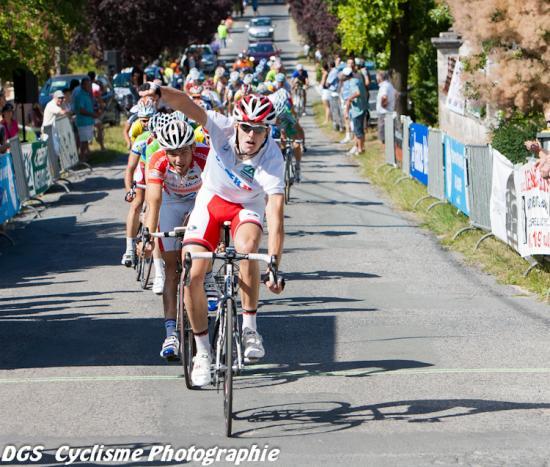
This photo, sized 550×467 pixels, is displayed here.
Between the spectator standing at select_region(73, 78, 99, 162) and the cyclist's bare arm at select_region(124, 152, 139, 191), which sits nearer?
the cyclist's bare arm at select_region(124, 152, 139, 191)

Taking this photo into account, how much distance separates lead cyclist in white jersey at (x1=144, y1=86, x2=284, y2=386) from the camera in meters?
8.36

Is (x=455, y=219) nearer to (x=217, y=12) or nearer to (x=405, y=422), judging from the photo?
(x=405, y=422)

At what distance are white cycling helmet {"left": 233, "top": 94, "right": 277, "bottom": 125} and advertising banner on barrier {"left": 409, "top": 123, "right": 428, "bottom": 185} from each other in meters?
13.1

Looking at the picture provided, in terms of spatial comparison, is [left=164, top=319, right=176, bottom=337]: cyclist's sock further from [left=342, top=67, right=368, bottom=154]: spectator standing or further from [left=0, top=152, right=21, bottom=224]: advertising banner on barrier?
[left=342, top=67, right=368, bottom=154]: spectator standing

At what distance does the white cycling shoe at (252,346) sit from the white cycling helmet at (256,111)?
1369mm

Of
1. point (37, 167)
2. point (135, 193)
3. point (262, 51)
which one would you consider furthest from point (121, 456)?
point (262, 51)

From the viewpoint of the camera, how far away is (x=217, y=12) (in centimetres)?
6125

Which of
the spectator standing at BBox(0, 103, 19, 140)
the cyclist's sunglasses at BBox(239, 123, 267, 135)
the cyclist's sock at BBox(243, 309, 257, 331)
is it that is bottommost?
the cyclist's sock at BBox(243, 309, 257, 331)

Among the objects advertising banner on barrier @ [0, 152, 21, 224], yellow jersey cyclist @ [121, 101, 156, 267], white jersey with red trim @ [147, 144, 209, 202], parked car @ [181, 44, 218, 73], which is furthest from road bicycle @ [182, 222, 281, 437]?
parked car @ [181, 44, 218, 73]

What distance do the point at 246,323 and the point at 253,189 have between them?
90 cm

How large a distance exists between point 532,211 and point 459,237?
3.30 m

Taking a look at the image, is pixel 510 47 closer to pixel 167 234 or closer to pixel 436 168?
pixel 436 168

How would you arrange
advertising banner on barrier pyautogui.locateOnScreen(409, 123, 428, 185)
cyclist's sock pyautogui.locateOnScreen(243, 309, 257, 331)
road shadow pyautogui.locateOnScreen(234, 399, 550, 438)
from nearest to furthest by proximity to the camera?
road shadow pyautogui.locateOnScreen(234, 399, 550, 438)
cyclist's sock pyautogui.locateOnScreen(243, 309, 257, 331)
advertising banner on barrier pyautogui.locateOnScreen(409, 123, 428, 185)

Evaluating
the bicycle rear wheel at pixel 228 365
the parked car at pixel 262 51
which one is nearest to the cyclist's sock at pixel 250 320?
the bicycle rear wheel at pixel 228 365
